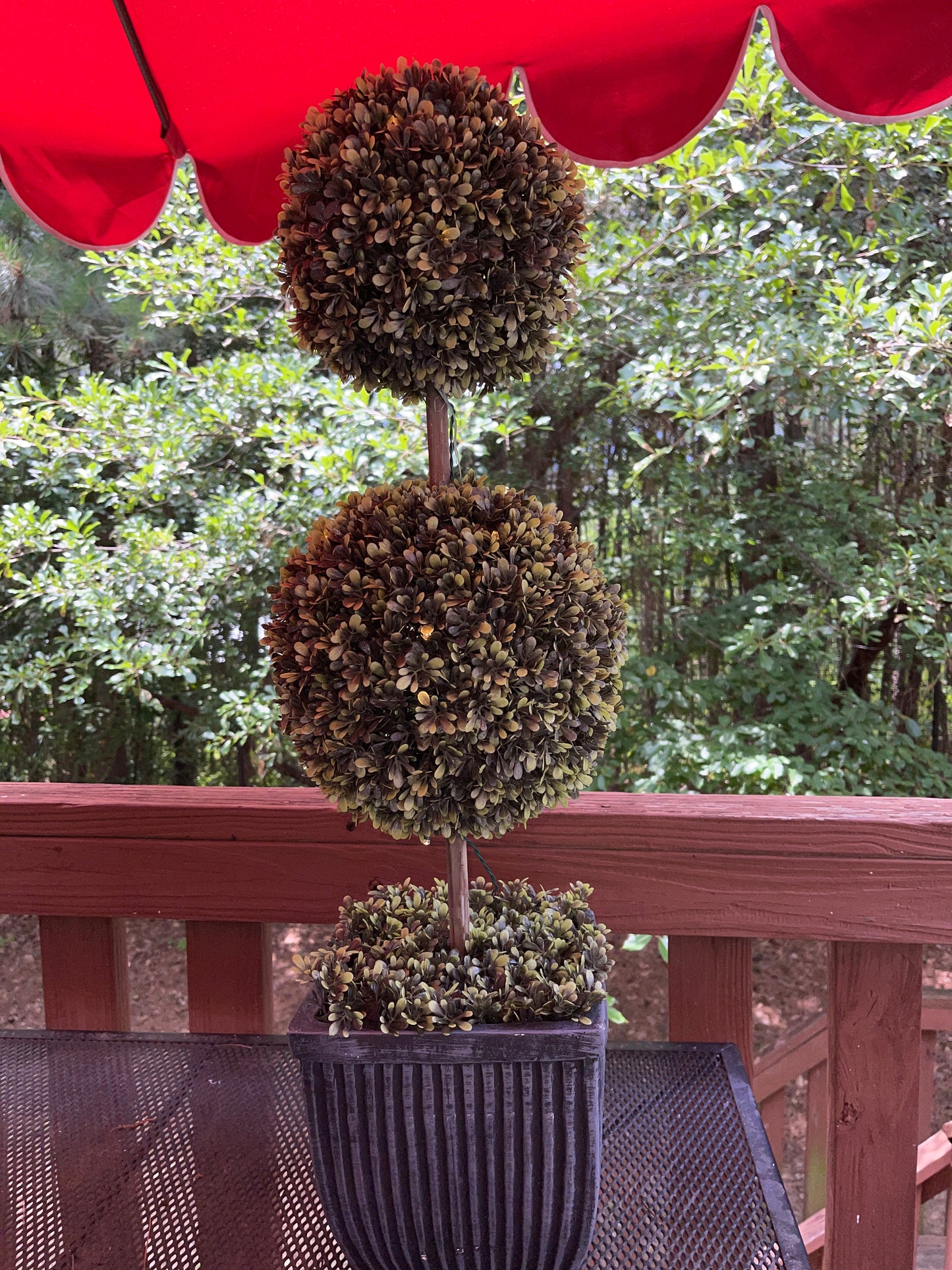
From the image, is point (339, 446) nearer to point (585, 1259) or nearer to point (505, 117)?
point (505, 117)

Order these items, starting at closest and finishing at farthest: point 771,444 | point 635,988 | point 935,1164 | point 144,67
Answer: point 144,67 < point 935,1164 < point 771,444 < point 635,988

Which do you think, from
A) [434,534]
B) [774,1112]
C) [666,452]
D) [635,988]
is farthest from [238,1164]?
[635,988]

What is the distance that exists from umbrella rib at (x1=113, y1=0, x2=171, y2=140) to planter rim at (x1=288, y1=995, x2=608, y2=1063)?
3.44 feet

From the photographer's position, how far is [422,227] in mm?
759

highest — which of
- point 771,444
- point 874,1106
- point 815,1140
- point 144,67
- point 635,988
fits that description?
point 144,67

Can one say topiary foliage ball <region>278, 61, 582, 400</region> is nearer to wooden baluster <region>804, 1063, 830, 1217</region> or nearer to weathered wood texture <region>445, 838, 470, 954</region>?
weathered wood texture <region>445, 838, 470, 954</region>

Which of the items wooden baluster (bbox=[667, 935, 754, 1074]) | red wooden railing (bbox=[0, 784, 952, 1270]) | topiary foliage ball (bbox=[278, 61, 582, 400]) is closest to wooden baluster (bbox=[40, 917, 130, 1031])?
red wooden railing (bbox=[0, 784, 952, 1270])

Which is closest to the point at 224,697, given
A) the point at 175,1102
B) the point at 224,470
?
the point at 224,470

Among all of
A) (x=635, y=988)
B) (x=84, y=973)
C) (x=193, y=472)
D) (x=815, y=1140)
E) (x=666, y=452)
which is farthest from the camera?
(x=635, y=988)

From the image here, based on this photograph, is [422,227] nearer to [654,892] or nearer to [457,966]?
[457,966]

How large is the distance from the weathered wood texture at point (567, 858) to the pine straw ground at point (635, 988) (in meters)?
2.86

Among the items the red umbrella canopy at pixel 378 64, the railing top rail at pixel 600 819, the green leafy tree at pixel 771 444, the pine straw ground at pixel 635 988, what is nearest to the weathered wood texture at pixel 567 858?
the railing top rail at pixel 600 819

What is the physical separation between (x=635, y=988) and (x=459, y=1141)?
12.6 feet

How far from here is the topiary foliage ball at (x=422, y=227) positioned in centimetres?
76
